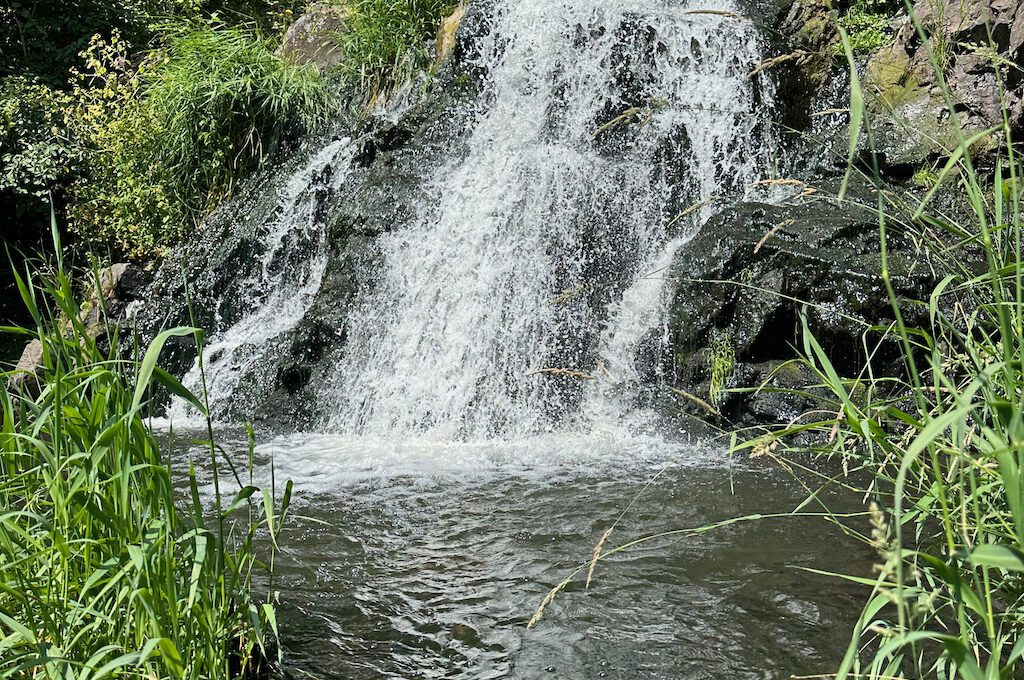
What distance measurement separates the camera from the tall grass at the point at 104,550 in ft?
6.16

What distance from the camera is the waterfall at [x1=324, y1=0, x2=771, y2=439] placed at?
6035mm

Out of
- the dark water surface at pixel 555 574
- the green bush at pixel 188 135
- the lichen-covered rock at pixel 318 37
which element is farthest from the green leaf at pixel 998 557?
the lichen-covered rock at pixel 318 37

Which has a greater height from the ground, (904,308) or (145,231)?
(145,231)

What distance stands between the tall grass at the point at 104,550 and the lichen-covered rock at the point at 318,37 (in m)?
7.03

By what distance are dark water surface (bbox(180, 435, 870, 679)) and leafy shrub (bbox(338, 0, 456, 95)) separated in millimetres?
4523

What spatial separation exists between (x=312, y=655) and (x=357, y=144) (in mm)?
5690

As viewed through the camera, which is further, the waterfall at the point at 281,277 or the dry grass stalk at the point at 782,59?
the waterfall at the point at 281,277

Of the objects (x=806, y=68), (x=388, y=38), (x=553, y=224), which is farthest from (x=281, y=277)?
(x=806, y=68)

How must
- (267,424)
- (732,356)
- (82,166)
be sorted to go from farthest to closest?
(82,166) → (267,424) → (732,356)

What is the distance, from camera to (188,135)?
27.3ft

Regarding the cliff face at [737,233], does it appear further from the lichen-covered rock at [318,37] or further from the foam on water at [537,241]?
the lichen-covered rock at [318,37]

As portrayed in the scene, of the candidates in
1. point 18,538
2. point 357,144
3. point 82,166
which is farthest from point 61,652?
point 82,166

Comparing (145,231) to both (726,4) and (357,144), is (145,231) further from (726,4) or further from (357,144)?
(726,4)

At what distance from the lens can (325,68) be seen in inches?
337
